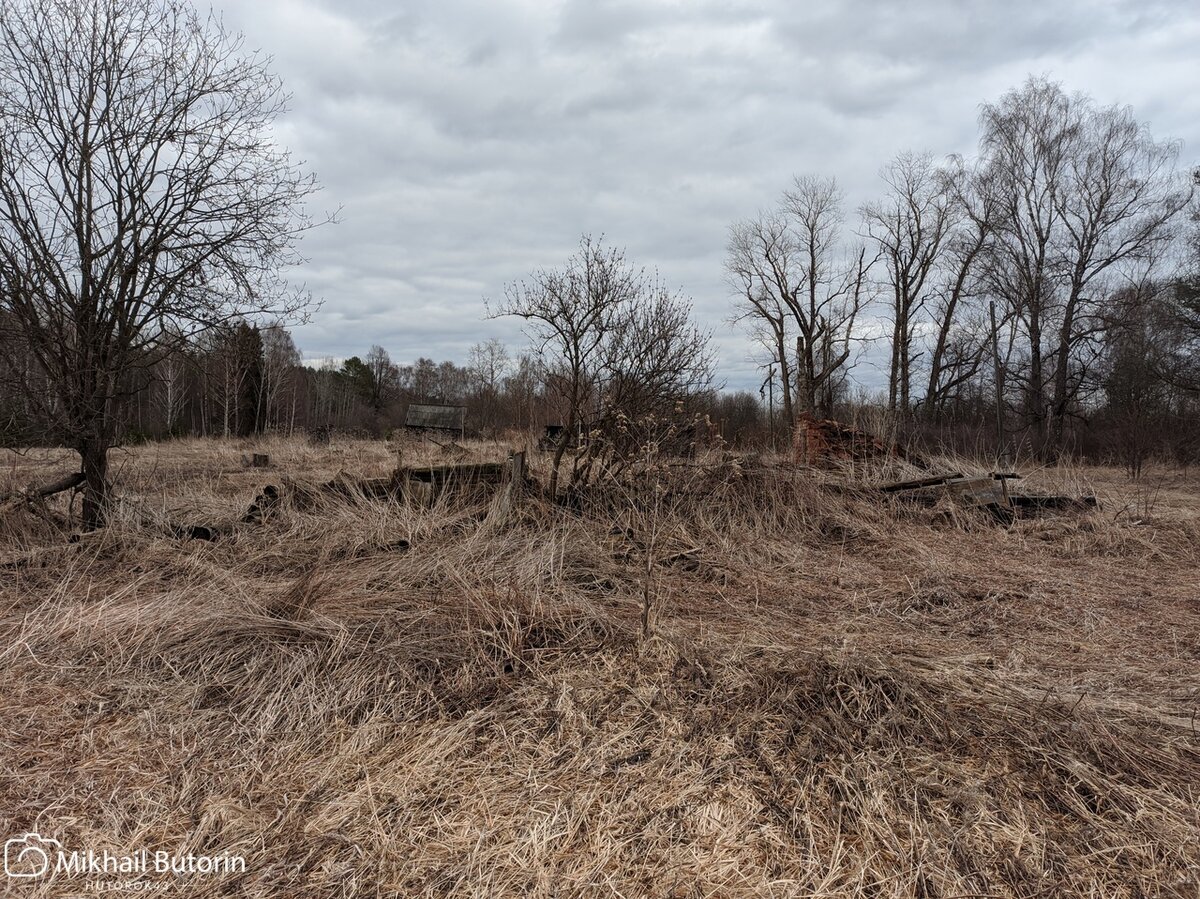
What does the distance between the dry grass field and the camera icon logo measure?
0.18ft

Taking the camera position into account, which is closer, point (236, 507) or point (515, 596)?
point (515, 596)

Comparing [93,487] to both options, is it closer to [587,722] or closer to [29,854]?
[29,854]

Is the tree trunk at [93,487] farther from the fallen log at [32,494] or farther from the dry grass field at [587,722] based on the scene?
the dry grass field at [587,722]

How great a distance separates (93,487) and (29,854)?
474 centimetres

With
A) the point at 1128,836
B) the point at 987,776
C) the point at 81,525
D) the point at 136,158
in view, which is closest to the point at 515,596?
the point at 987,776

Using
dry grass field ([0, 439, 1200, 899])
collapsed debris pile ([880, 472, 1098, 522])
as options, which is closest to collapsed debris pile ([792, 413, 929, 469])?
collapsed debris pile ([880, 472, 1098, 522])

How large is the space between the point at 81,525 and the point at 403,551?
315cm

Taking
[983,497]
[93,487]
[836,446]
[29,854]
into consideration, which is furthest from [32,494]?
[983,497]

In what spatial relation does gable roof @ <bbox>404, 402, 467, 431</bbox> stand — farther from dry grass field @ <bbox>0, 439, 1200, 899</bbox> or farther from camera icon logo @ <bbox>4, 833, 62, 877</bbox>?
camera icon logo @ <bbox>4, 833, 62, 877</bbox>

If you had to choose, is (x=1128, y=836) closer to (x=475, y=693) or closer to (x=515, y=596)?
(x=475, y=693)

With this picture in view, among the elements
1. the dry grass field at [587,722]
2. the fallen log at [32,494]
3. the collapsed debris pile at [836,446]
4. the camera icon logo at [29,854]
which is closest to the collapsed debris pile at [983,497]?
the collapsed debris pile at [836,446]

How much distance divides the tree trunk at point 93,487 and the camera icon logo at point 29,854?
4.47 meters

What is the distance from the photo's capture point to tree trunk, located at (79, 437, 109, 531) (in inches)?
225

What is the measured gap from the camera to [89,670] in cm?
321
